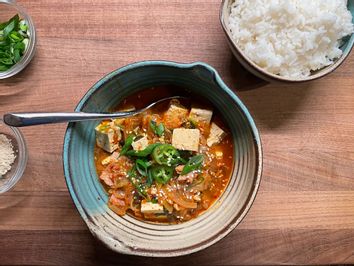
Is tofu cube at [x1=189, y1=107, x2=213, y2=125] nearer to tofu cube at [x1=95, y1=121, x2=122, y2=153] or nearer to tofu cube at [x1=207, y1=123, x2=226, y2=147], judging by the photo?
tofu cube at [x1=207, y1=123, x2=226, y2=147]

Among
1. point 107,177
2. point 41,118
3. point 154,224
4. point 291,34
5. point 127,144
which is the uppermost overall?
point 291,34

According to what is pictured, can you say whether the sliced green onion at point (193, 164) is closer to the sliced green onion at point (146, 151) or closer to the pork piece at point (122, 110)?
the sliced green onion at point (146, 151)

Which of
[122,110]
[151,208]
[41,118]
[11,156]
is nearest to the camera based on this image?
[41,118]

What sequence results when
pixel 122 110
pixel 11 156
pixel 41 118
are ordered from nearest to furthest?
pixel 41 118 < pixel 122 110 < pixel 11 156

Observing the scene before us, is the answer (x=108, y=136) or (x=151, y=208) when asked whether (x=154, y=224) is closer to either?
(x=151, y=208)

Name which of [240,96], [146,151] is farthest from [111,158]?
[240,96]

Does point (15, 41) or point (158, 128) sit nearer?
point (158, 128)

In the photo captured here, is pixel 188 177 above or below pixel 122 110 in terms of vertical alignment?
below
